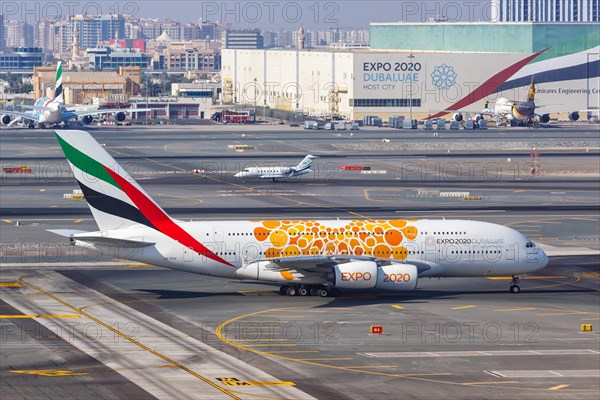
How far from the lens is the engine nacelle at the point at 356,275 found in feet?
229

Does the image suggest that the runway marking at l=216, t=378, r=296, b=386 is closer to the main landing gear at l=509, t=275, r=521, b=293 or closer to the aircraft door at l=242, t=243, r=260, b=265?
the aircraft door at l=242, t=243, r=260, b=265

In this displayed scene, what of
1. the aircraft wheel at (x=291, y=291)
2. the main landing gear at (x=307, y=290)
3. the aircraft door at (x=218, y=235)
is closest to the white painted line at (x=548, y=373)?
the main landing gear at (x=307, y=290)

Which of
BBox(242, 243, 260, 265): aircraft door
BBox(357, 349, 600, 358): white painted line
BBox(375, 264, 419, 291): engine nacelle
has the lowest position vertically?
BBox(357, 349, 600, 358): white painted line

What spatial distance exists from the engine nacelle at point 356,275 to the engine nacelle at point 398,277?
521 millimetres

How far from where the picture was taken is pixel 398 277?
7038 cm

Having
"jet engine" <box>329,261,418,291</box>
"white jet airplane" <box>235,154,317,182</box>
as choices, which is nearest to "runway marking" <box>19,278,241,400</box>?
"jet engine" <box>329,261,418,291</box>

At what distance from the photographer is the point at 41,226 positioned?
102 meters

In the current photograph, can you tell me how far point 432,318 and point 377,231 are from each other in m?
8.29

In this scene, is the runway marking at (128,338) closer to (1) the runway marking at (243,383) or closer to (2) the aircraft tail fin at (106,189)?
(1) the runway marking at (243,383)

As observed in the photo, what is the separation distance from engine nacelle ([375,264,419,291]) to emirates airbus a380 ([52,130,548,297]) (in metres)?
0.06

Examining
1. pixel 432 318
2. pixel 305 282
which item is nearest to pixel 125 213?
pixel 305 282

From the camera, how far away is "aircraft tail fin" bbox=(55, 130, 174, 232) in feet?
229

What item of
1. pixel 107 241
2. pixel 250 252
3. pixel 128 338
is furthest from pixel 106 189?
pixel 128 338

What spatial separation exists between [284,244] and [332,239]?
2991 millimetres
